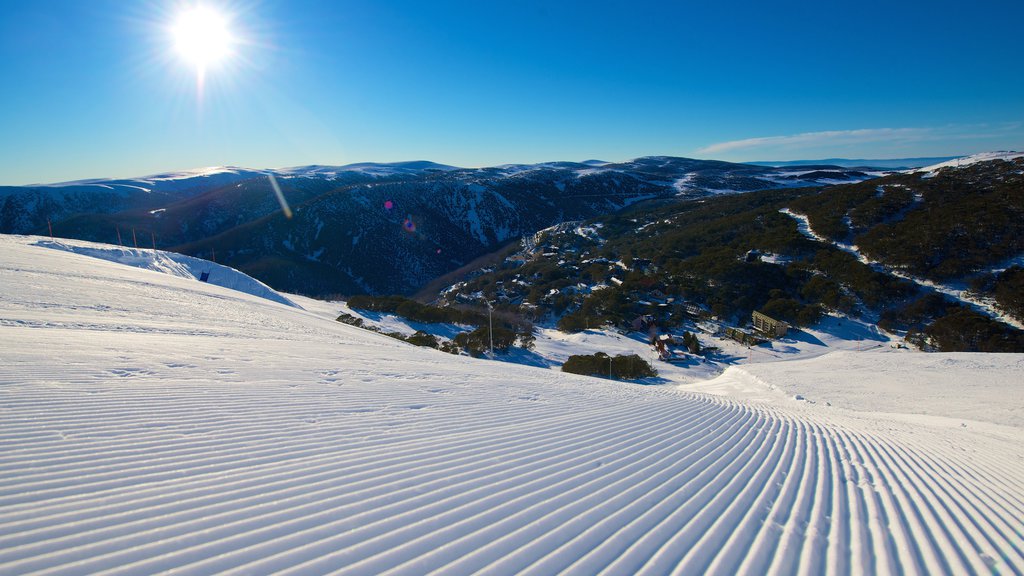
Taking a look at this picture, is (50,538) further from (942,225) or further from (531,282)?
(942,225)

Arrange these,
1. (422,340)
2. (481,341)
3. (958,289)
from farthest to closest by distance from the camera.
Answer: (958,289) < (481,341) < (422,340)

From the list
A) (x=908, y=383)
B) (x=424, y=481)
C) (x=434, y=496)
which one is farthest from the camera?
(x=908, y=383)

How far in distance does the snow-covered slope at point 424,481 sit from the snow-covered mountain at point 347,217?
173 feet

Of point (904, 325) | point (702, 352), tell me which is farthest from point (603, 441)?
point (904, 325)

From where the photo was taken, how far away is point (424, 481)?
3.57m

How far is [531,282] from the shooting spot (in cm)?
4247

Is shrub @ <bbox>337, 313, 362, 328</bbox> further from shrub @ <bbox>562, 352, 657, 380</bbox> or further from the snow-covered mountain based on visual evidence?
the snow-covered mountain

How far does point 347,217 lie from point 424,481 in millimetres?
73013

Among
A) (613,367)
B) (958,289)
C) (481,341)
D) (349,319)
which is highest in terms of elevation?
(349,319)

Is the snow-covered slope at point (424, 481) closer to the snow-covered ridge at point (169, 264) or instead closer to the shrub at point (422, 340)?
the shrub at point (422, 340)

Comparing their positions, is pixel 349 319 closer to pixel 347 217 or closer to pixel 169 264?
pixel 169 264

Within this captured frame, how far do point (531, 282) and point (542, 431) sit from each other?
121ft

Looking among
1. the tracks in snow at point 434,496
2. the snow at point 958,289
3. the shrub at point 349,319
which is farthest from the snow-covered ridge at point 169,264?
the snow at point 958,289

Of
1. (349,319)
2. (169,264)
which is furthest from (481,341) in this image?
(169,264)
